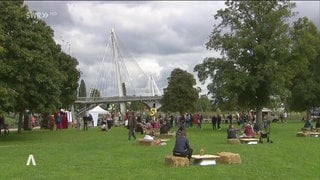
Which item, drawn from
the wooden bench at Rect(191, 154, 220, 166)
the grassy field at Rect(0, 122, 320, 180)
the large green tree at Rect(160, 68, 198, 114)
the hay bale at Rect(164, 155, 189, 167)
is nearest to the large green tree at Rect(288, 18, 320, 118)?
the large green tree at Rect(160, 68, 198, 114)

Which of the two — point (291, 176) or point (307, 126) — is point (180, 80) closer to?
point (307, 126)

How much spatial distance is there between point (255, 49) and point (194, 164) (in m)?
29.8

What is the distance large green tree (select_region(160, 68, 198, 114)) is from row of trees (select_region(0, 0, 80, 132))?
5268cm

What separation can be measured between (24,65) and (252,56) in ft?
69.9

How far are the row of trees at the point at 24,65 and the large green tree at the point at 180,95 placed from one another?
173 feet

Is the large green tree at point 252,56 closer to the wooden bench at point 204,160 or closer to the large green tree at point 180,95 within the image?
the wooden bench at point 204,160

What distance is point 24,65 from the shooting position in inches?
1423

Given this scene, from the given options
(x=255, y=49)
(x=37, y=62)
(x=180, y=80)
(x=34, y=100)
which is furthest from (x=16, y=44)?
(x=180, y=80)

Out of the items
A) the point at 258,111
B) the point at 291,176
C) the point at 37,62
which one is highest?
the point at 37,62

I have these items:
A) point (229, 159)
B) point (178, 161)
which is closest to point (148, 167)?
point (178, 161)

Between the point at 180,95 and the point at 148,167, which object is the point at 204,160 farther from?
the point at 180,95

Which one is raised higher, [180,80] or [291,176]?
[180,80]

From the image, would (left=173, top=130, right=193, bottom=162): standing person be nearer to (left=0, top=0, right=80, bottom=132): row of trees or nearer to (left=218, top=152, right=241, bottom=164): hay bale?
(left=218, top=152, right=241, bottom=164): hay bale

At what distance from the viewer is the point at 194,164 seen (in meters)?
18.1
